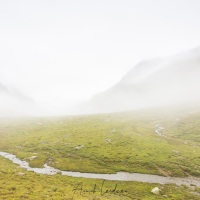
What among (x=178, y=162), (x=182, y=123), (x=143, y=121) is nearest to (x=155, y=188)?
(x=178, y=162)

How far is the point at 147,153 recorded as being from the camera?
64375 mm

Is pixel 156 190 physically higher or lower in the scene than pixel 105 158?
lower

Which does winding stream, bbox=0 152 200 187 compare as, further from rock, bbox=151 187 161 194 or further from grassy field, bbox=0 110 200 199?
rock, bbox=151 187 161 194

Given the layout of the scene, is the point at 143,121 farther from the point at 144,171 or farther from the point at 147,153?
the point at 144,171

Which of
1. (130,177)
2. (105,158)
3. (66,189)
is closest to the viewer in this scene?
(66,189)

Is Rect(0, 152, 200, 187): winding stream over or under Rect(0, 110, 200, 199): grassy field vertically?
under

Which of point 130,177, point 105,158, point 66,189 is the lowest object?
point 130,177
